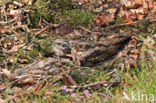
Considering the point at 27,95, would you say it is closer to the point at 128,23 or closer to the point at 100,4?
the point at 128,23

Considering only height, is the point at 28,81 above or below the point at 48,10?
below

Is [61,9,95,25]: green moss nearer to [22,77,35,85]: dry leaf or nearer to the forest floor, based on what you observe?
the forest floor

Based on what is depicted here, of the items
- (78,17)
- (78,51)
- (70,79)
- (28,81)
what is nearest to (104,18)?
(78,17)

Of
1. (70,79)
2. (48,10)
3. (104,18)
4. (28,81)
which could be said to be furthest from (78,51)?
(48,10)

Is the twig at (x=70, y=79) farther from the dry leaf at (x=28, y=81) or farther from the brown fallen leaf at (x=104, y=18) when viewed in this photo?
the brown fallen leaf at (x=104, y=18)

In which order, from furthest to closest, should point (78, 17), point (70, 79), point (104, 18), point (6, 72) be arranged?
point (78, 17) < point (104, 18) < point (6, 72) < point (70, 79)

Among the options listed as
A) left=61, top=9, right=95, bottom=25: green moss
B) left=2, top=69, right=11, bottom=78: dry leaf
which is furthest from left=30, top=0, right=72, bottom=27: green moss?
left=2, top=69, right=11, bottom=78: dry leaf

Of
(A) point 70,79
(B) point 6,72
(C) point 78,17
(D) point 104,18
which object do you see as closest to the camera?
(A) point 70,79

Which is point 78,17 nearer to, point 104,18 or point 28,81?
point 104,18

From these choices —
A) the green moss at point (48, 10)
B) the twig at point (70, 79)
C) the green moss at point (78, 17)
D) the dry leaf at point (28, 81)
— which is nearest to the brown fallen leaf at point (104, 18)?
the green moss at point (78, 17)

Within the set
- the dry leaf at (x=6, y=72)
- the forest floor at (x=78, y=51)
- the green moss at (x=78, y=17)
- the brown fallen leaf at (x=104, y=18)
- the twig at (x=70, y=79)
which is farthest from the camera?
the green moss at (x=78, y=17)

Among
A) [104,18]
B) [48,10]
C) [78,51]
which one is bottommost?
[78,51]

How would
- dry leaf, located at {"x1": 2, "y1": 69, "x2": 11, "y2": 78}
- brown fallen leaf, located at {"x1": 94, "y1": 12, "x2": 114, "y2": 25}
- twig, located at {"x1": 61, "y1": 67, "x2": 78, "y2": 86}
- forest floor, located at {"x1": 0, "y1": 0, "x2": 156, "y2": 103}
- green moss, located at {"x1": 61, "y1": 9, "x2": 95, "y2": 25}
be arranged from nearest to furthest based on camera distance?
forest floor, located at {"x1": 0, "y1": 0, "x2": 156, "y2": 103}
twig, located at {"x1": 61, "y1": 67, "x2": 78, "y2": 86}
dry leaf, located at {"x1": 2, "y1": 69, "x2": 11, "y2": 78}
brown fallen leaf, located at {"x1": 94, "y1": 12, "x2": 114, "y2": 25}
green moss, located at {"x1": 61, "y1": 9, "x2": 95, "y2": 25}

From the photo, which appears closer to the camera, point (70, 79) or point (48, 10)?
point (70, 79)
